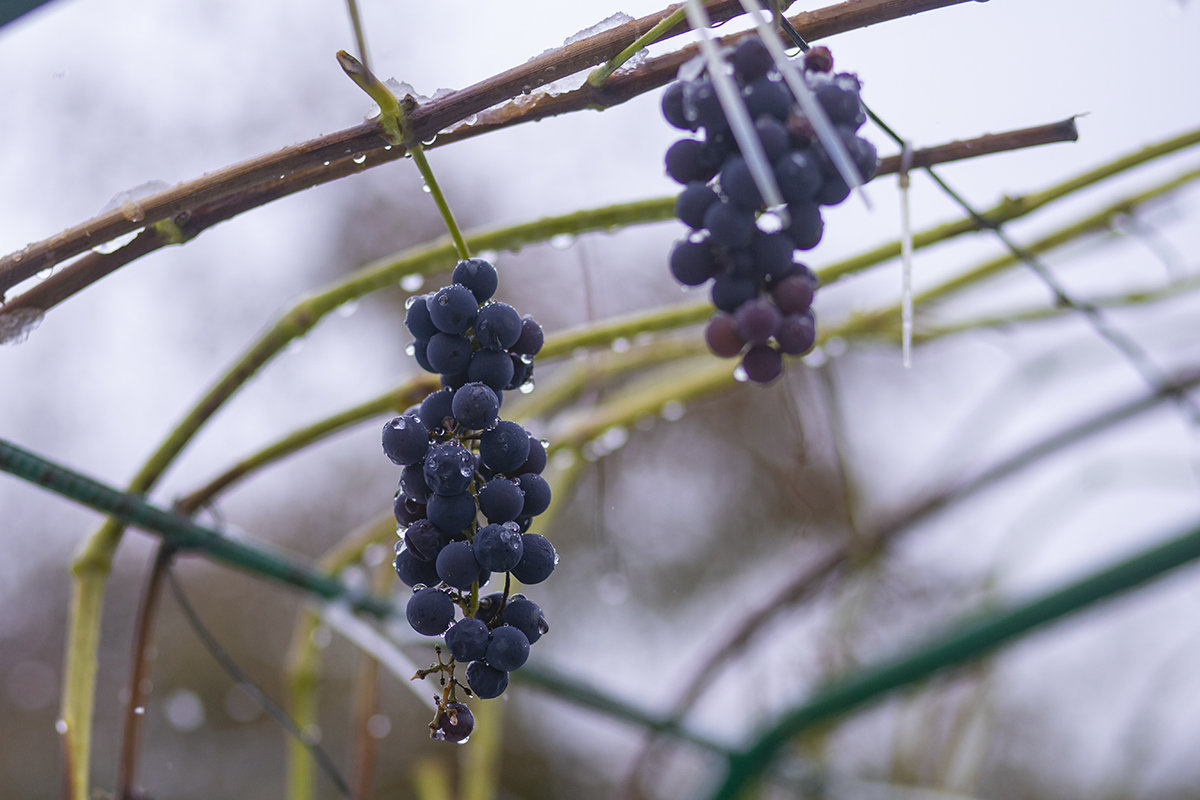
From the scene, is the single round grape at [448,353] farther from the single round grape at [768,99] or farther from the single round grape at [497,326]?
the single round grape at [768,99]

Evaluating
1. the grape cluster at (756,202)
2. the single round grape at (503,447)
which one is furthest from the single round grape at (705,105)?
the single round grape at (503,447)

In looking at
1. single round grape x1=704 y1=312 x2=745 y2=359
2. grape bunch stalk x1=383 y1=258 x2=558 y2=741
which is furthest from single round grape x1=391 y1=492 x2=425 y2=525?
single round grape x1=704 y1=312 x2=745 y2=359

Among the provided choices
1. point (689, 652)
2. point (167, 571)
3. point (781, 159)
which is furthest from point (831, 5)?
point (689, 652)

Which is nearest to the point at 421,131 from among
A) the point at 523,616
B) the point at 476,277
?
the point at 476,277

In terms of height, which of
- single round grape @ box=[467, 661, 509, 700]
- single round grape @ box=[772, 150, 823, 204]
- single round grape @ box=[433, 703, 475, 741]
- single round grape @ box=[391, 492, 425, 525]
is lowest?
single round grape @ box=[433, 703, 475, 741]

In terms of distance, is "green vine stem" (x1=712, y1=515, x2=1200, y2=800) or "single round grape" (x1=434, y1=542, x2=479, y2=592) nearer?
"green vine stem" (x1=712, y1=515, x2=1200, y2=800)

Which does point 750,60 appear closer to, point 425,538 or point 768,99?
point 768,99

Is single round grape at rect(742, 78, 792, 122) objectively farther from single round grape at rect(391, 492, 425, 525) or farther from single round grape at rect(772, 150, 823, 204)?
single round grape at rect(391, 492, 425, 525)
